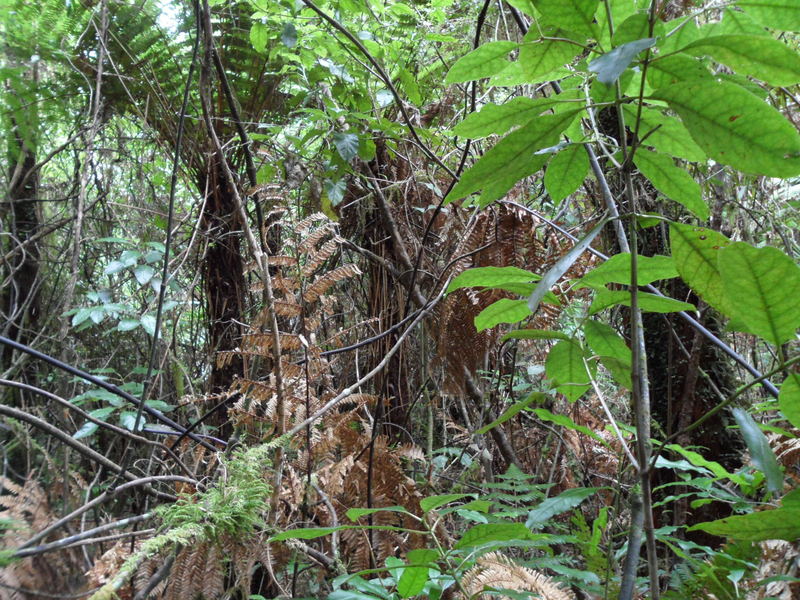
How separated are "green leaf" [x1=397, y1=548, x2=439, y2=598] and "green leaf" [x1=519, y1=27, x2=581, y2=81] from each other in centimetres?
67

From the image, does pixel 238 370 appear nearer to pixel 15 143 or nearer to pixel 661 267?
pixel 15 143

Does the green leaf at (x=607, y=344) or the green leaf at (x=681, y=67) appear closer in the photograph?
the green leaf at (x=681, y=67)

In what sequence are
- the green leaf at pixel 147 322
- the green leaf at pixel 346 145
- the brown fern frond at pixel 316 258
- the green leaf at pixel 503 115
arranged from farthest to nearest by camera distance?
the green leaf at pixel 147 322 < the green leaf at pixel 346 145 < the brown fern frond at pixel 316 258 < the green leaf at pixel 503 115

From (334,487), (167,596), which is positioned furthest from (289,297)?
(167,596)

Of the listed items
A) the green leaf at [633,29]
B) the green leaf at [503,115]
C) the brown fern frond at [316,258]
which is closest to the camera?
the green leaf at [633,29]

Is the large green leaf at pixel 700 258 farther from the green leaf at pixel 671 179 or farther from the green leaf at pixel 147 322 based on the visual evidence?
the green leaf at pixel 147 322

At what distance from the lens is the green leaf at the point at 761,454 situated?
1.90ft

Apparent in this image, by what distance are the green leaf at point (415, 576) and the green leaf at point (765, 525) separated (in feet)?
1.18

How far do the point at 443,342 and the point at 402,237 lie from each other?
764 mm

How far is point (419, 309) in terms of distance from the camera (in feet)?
6.86

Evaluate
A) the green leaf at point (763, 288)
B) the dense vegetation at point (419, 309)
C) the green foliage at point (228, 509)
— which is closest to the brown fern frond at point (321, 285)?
the dense vegetation at point (419, 309)

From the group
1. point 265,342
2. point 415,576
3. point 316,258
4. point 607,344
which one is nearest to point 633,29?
point 607,344

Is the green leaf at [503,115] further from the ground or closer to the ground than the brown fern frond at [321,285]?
further from the ground

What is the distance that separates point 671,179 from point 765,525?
47 cm
